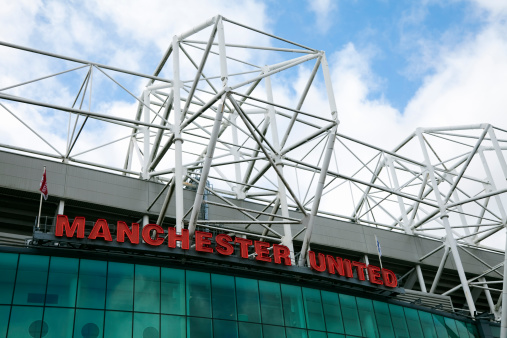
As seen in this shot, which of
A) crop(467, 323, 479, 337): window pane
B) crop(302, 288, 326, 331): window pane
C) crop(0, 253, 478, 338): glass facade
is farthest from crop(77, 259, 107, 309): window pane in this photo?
crop(467, 323, 479, 337): window pane

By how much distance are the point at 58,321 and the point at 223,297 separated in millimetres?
9201

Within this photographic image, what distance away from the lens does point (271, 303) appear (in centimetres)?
3762

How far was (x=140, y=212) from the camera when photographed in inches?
1804

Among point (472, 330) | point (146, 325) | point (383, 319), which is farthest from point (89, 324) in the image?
point (472, 330)

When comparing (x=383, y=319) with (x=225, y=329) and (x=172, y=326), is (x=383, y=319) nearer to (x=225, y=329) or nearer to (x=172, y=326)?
(x=225, y=329)

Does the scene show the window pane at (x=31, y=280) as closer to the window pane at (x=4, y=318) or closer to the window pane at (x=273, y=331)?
the window pane at (x=4, y=318)

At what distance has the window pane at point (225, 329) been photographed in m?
34.8

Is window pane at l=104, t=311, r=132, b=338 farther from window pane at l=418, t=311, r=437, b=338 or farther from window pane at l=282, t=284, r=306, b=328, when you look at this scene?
window pane at l=418, t=311, r=437, b=338

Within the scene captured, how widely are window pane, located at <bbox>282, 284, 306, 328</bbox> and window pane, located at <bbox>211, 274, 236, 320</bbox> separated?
3470mm

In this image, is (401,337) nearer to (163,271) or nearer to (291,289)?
(291,289)

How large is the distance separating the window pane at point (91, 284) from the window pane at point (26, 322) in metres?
2.04

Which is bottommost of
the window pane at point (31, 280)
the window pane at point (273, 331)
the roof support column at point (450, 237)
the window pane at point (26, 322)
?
the window pane at point (26, 322)

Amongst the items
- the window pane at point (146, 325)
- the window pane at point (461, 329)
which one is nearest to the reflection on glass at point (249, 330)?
the window pane at point (146, 325)

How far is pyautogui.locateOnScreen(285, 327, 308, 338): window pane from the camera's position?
37.2 metres
